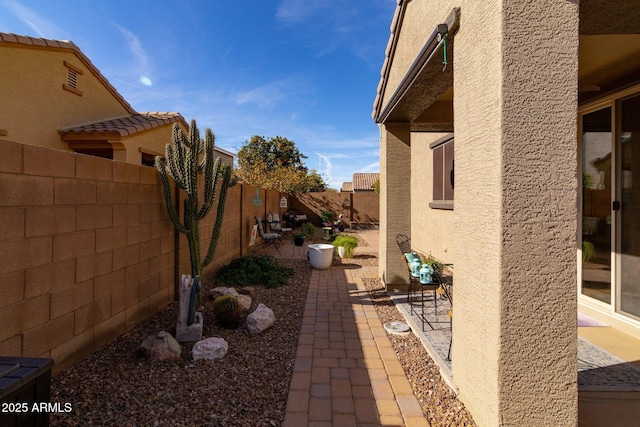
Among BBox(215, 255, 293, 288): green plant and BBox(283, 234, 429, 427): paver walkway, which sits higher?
BBox(215, 255, 293, 288): green plant

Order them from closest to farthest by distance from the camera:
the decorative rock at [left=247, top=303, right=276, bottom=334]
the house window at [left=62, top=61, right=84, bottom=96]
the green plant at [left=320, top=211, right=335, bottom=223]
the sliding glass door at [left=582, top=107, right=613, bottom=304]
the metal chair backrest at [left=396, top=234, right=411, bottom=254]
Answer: the decorative rock at [left=247, top=303, right=276, bottom=334] < the sliding glass door at [left=582, top=107, right=613, bottom=304] < the metal chair backrest at [left=396, top=234, right=411, bottom=254] < the house window at [left=62, top=61, right=84, bottom=96] < the green plant at [left=320, top=211, right=335, bottom=223]

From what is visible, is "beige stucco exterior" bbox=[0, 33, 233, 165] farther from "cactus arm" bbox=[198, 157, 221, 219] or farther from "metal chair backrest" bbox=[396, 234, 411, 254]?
"metal chair backrest" bbox=[396, 234, 411, 254]

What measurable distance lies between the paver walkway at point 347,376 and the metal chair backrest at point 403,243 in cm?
105

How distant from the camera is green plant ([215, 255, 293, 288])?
18.2ft

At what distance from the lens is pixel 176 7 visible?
6066mm

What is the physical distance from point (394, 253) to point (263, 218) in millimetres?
6973

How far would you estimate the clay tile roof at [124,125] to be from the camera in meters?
7.57

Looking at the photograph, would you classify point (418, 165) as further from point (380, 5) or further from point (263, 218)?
point (263, 218)

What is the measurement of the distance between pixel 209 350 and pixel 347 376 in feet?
4.57

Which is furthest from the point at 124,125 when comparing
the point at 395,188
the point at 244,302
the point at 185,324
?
the point at 395,188

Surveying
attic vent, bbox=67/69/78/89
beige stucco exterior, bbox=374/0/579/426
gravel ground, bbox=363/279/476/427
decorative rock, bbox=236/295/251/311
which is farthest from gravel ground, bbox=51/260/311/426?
attic vent, bbox=67/69/78/89

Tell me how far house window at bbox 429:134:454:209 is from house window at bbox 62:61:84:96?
9465 millimetres

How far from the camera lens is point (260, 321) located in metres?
3.62

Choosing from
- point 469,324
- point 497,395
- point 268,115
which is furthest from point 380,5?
point 268,115
